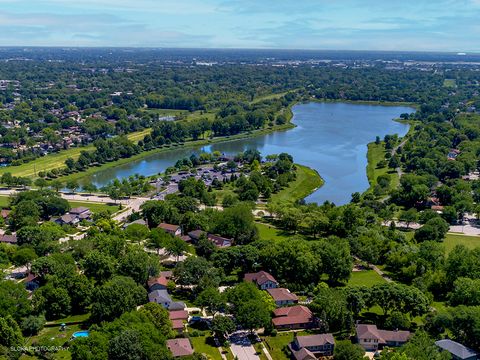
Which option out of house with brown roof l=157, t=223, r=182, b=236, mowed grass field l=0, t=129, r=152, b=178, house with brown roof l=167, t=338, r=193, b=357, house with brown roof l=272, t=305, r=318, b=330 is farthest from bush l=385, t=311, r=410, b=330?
mowed grass field l=0, t=129, r=152, b=178

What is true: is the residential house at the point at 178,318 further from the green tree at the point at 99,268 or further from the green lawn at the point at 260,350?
the green tree at the point at 99,268

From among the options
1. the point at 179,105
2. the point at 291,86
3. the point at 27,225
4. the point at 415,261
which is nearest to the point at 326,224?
the point at 415,261

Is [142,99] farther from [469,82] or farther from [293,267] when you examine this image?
[469,82]

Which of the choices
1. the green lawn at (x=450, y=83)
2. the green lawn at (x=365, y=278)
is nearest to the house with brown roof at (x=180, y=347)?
the green lawn at (x=365, y=278)

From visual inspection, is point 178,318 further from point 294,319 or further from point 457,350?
point 457,350

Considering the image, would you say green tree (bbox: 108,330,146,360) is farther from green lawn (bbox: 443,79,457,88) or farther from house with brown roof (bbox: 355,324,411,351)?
green lawn (bbox: 443,79,457,88)
